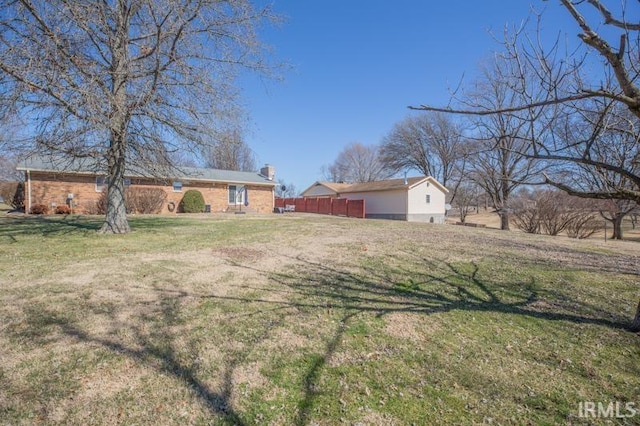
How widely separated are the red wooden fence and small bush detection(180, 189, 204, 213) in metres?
11.5

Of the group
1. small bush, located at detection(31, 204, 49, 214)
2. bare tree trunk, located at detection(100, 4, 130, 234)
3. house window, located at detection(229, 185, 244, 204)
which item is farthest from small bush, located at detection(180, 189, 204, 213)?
bare tree trunk, located at detection(100, 4, 130, 234)

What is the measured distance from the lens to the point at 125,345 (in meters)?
3.07

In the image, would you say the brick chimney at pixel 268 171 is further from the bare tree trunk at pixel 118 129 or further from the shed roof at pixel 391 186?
the bare tree trunk at pixel 118 129

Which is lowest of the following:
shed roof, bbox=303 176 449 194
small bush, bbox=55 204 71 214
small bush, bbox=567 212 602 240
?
small bush, bbox=567 212 602 240

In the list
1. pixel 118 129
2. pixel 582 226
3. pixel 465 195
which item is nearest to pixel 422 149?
pixel 465 195

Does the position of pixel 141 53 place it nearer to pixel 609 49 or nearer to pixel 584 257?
pixel 609 49

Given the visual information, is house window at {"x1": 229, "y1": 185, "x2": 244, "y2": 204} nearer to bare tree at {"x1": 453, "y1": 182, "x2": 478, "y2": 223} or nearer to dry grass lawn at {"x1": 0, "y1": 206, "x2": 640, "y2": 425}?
dry grass lawn at {"x1": 0, "y1": 206, "x2": 640, "y2": 425}

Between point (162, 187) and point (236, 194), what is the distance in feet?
18.1

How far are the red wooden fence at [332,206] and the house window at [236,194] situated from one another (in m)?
7.90

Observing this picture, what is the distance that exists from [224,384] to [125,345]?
118 cm

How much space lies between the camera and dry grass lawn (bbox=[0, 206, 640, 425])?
7.64ft

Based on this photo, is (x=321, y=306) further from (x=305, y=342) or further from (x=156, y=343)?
(x=156, y=343)

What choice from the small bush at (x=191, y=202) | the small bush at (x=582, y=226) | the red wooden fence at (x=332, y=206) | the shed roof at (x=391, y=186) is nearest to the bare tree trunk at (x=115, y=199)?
the small bush at (x=191, y=202)

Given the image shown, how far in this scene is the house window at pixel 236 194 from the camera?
25.3 metres
